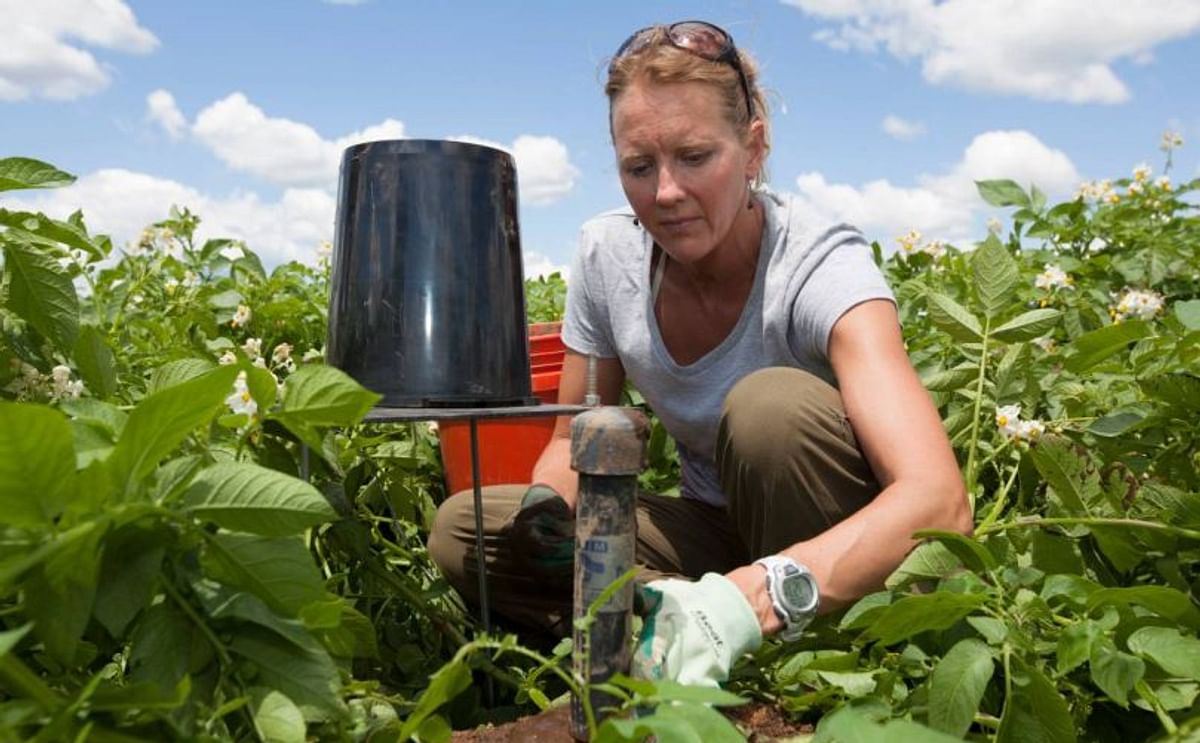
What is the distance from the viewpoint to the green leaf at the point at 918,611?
1207 millimetres

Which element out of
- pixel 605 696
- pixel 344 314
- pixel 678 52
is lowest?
pixel 605 696

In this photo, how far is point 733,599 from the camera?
4.78 feet

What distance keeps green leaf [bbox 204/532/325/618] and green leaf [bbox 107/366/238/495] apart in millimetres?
110

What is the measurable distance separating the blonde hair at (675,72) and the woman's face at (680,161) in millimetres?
15

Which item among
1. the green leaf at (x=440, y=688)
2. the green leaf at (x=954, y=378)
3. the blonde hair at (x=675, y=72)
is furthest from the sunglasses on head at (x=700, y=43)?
the green leaf at (x=440, y=688)

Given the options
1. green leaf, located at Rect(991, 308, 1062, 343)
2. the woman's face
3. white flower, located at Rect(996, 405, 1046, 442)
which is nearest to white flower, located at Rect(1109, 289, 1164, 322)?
green leaf, located at Rect(991, 308, 1062, 343)

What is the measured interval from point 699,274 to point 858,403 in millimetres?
499

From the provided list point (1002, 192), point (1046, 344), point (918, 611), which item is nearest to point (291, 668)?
point (918, 611)

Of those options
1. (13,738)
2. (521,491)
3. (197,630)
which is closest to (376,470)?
(521,491)

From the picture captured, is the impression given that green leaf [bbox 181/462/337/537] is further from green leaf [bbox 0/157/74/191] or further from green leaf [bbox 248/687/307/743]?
green leaf [bbox 0/157/74/191]

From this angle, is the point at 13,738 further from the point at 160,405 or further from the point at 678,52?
the point at 678,52

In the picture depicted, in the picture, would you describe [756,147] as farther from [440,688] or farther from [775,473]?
[440,688]

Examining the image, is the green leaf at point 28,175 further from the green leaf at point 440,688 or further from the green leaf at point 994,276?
the green leaf at point 994,276

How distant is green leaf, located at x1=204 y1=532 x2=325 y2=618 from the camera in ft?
3.17
